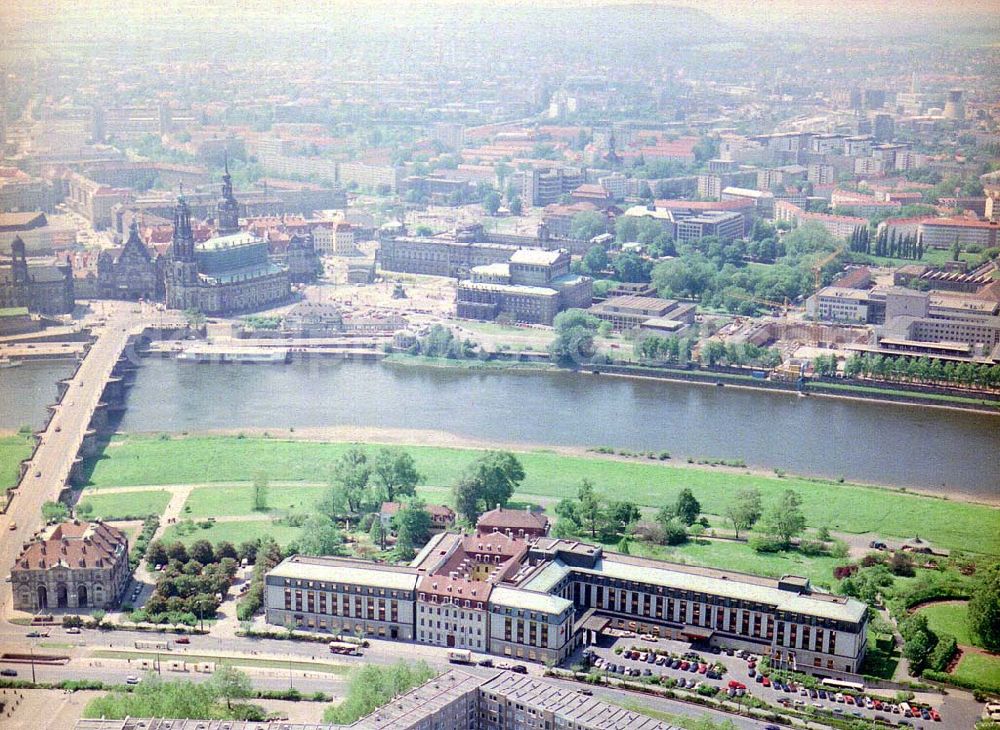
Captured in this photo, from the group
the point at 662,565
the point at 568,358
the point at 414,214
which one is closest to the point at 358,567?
the point at 662,565

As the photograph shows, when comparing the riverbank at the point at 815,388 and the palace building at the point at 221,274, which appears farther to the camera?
the palace building at the point at 221,274

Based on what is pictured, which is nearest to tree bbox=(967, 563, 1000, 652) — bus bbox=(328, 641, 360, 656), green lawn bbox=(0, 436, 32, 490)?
bus bbox=(328, 641, 360, 656)

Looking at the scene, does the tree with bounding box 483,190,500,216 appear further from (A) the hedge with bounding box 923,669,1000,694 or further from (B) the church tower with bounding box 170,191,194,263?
(A) the hedge with bounding box 923,669,1000,694

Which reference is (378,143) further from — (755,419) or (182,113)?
(755,419)

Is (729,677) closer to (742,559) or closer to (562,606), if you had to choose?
(562,606)

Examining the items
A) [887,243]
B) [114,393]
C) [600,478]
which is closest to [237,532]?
[600,478]

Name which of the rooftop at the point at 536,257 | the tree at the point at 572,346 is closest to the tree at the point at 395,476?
the tree at the point at 572,346

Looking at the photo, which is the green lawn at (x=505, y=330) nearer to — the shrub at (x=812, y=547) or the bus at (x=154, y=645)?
the shrub at (x=812, y=547)
